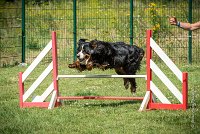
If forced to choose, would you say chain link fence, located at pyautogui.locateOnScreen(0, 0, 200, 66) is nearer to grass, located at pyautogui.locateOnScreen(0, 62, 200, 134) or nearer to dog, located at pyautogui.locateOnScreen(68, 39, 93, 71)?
grass, located at pyautogui.locateOnScreen(0, 62, 200, 134)

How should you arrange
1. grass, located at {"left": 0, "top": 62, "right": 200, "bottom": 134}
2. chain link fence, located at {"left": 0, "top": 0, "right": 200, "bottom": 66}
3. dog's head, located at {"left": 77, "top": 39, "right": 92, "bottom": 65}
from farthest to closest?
chain link fence, located at {"left": 0, "top": 0, "right": 200, "bottom": 66}, dog's head, located at {"left": 77, "top": 39, "right": 92, "bottom": 65}, grass, located at {"left": 0, "top": 62, "right": 200, "bottom": 134}

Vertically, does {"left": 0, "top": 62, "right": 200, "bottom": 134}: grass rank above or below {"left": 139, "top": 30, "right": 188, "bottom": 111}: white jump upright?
below

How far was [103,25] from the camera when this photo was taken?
17141 mm

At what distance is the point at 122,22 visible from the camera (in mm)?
17141

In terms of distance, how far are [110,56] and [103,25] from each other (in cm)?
707

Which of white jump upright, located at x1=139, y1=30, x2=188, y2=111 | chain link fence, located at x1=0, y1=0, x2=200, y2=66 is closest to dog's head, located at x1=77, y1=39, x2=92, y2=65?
white jump upright, located at x1=139, y1=30, x2=188, y2=111

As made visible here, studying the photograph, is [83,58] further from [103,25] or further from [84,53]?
[103,25]

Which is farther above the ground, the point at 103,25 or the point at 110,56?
the point at 103,25

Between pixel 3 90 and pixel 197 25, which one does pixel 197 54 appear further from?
pixel 197 25

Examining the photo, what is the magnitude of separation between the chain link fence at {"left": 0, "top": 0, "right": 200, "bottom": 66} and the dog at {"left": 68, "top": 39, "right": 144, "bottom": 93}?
5.99 m

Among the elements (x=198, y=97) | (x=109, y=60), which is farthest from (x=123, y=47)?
(x=198, y=97)

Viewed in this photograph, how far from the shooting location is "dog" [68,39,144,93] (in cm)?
966

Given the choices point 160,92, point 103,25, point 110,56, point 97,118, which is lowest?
point 97,118

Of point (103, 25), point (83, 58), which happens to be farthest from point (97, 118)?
point (103, 25)
